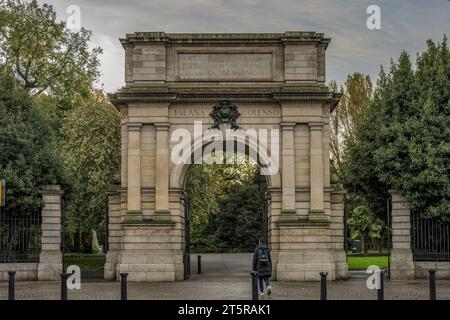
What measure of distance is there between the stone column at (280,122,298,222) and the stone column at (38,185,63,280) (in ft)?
26.7

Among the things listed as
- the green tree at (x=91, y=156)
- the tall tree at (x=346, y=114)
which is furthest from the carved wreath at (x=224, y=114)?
the tall tree at (x=346, y=114)

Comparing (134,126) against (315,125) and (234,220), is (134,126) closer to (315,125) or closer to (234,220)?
(315,125)

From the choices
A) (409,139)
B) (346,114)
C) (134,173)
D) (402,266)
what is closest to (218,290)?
(134,173)

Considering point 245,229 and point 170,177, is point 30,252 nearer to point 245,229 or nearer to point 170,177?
point 170,177

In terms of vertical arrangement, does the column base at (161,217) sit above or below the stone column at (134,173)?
below

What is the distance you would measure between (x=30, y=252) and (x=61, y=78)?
52.9ft

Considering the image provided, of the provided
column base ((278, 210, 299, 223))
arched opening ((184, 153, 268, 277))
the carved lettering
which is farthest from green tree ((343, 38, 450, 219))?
arched opening ((184, 153, 268, 277))

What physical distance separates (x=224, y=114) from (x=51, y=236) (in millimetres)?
7633

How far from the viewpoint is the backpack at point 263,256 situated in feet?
71.7

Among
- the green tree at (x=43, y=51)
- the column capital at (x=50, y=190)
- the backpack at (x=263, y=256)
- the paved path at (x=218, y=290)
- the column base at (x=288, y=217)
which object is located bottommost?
the paved path at (x=218, y=290)

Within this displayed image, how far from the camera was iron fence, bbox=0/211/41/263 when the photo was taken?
28594 millimetres

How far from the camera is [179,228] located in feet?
92.0

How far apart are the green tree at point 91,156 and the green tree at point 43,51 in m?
3.52

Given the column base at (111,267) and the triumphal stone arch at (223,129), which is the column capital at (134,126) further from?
the column base at (111,267)
